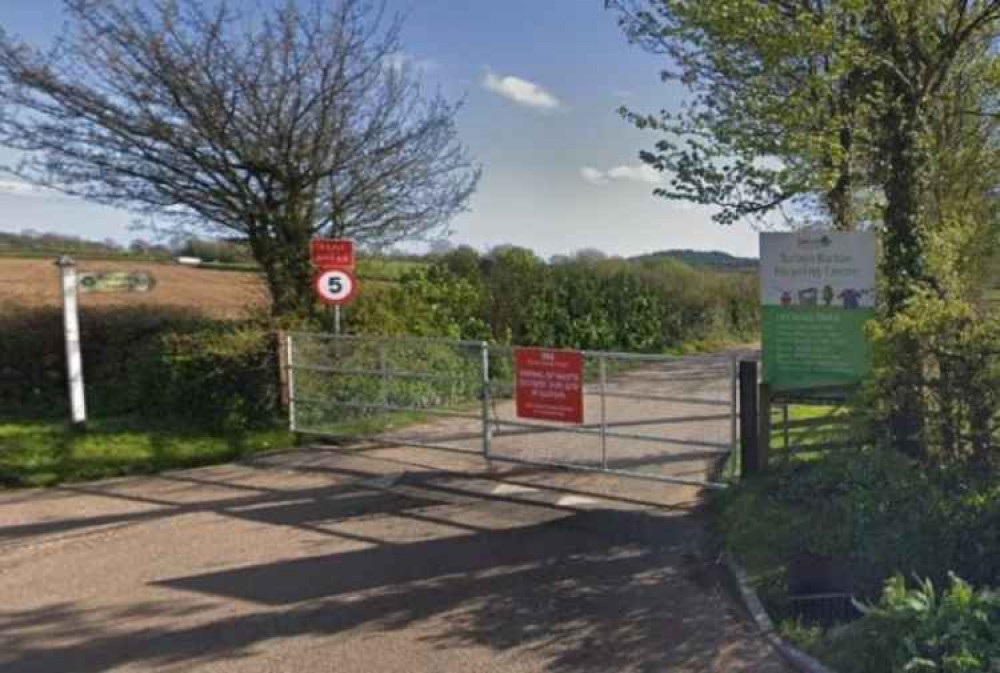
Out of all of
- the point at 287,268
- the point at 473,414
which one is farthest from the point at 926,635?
the point at 287,268

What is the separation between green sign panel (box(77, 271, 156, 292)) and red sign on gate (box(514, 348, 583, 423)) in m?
5.41

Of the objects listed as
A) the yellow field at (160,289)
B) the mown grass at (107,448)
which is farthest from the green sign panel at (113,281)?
the mown grass at (107,448)

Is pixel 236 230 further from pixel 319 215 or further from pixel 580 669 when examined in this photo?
pixel 580 669

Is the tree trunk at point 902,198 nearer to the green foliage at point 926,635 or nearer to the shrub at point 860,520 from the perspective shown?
the shrub at point 860,520

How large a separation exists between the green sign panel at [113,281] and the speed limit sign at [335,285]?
257 cm

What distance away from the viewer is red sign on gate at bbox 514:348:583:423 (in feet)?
21.7

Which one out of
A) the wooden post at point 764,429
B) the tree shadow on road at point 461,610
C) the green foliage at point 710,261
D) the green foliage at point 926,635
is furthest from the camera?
the green foliage at point 710,261

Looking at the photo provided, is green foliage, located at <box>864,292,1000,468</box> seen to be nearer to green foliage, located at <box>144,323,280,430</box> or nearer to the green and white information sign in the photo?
the green and white information sign

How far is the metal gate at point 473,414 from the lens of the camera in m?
6.99

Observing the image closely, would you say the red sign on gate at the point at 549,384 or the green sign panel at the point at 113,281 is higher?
the green sign panel at the point at 113,281

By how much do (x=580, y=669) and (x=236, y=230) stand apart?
8.01 metres

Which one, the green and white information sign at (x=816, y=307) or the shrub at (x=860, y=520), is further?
the green and white information sign at (x=816, y=307)

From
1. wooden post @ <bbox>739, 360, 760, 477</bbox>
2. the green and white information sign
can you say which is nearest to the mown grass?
wooden post @ <bbox>739, 360, 760, 477</bbox>

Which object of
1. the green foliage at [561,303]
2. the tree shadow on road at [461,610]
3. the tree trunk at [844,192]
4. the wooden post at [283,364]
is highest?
the tree trunk at [844,192]
